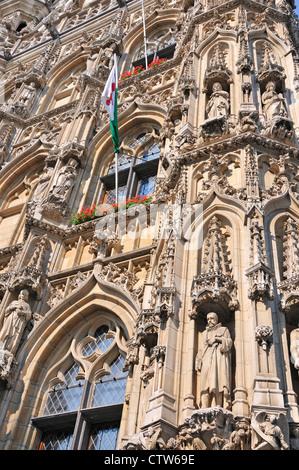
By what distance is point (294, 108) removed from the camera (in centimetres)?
1330

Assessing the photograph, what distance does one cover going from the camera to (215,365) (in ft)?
25.7

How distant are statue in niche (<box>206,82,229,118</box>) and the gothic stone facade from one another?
6 centimetres

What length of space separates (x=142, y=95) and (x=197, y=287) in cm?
1099

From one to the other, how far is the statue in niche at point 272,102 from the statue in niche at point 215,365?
5.85 meters

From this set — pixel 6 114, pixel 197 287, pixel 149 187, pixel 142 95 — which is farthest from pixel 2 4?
pixel 197 287

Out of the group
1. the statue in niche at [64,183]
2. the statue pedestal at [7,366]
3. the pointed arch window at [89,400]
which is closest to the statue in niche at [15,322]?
the statue pedestal at [7,366]

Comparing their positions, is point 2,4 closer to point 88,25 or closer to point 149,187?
point 88,25

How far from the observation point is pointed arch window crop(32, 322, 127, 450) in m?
10.1

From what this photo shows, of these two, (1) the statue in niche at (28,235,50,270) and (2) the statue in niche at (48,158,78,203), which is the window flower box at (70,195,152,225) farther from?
(1) the statue in niche at (28,235,50,270)

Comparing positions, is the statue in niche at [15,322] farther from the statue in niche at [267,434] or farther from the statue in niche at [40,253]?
the statue in niche at [267,434]

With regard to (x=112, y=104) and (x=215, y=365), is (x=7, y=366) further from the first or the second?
(x=112, y=104)

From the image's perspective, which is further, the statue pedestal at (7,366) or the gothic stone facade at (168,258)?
the statue pedestal at (7,366)

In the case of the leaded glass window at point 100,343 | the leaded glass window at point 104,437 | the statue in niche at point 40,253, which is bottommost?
the leaded glass window at point 104,437

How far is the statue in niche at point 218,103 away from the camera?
41.9ft
